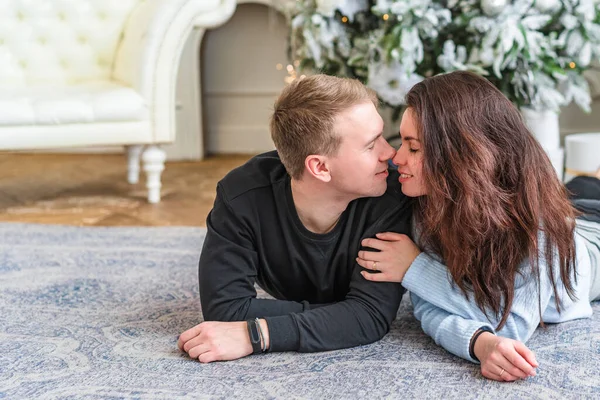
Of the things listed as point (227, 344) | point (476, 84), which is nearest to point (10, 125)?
point (227, 344)

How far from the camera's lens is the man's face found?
1.42 metres

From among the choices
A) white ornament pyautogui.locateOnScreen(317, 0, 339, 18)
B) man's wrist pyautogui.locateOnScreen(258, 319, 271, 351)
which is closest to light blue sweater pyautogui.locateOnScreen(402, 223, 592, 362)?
man's wrist pyautogui.locateOnScreen(258, 319, 271, 351)

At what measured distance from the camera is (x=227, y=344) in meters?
1.41

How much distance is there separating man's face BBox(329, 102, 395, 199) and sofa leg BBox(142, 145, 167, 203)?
182 centimetres

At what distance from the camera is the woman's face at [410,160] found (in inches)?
55.7

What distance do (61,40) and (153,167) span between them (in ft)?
2.76

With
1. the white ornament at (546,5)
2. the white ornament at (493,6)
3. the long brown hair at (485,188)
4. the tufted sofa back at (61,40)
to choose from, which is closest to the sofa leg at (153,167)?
the tufted sofa back at (61,40)

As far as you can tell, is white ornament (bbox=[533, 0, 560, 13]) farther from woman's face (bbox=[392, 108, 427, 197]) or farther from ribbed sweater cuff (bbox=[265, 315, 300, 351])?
ribbed sweater cuff (bbox=[265, 315, 300, 351])

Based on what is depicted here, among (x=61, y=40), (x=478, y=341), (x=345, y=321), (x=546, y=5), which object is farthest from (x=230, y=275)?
(x=61, y=40)

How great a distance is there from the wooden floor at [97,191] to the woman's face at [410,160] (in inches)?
58.1

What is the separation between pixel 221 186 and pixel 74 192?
2.15 m

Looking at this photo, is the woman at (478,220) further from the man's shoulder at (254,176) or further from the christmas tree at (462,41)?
the christmas tree at (462,41)

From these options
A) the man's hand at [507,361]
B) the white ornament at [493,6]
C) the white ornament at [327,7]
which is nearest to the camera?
the man's hand at [507,361]

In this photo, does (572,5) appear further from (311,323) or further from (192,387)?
(192,387)
